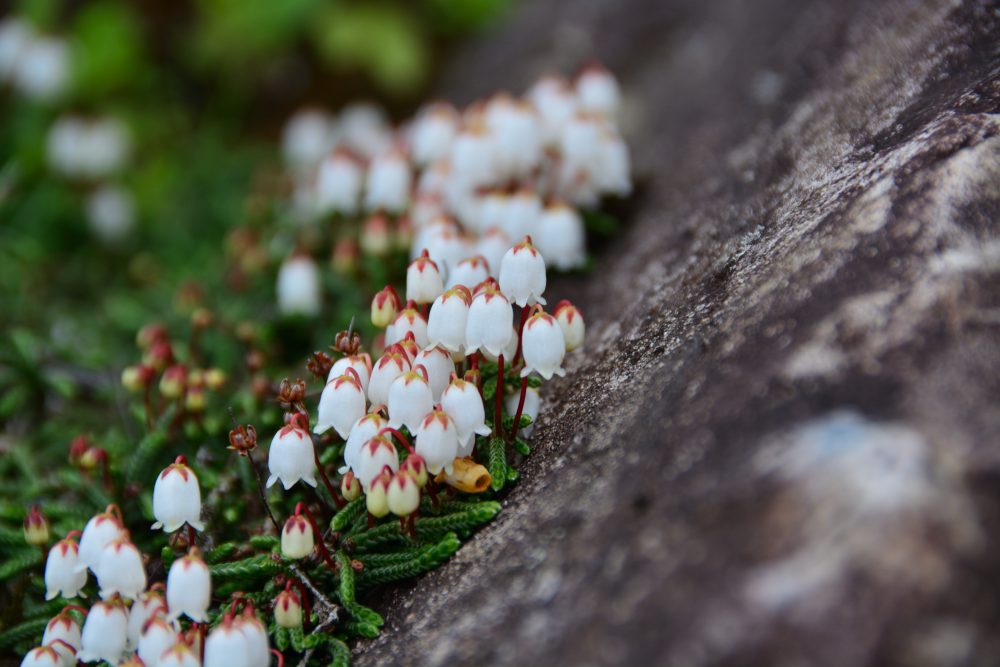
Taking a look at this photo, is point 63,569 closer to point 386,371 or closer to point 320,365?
point 320,365

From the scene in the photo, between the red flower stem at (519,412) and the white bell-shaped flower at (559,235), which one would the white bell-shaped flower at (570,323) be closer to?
the red flower stem at (519,412)

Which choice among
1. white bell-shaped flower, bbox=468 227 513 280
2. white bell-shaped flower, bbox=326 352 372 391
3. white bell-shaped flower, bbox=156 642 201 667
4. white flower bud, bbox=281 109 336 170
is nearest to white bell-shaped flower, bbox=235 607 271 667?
white bell-shaped flower, bbox=156 642 201 667

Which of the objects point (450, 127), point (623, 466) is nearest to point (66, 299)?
point (450, 127)

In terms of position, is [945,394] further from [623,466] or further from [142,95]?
[142,95]

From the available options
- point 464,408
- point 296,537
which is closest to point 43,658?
point 296,537

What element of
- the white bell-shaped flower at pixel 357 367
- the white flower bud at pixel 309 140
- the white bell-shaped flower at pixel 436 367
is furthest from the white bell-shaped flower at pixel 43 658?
the white flower bud at pixel 309 140

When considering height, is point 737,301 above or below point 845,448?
above
